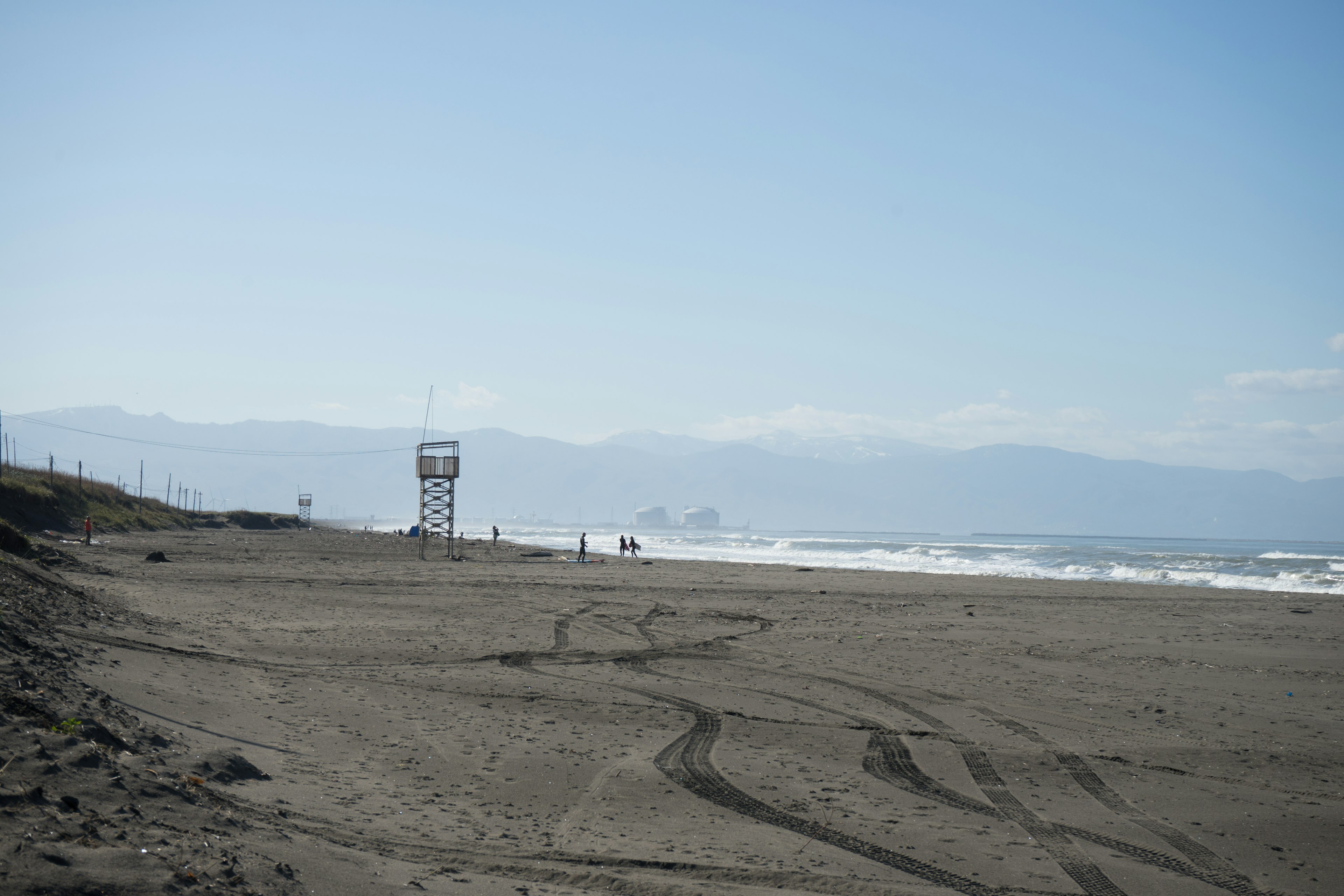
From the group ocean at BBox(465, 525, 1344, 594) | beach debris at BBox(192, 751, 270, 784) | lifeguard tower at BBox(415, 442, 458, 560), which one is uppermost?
lifeguard tower at BBox(415, 442, 458, 560)

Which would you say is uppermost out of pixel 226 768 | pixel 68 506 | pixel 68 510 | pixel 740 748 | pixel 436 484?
pixel 436 484

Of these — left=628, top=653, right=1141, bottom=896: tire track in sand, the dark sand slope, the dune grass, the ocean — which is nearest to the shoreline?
the ocean

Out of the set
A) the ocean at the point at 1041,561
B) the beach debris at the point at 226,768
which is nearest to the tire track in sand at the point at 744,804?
the beach debris at the point at 226,768

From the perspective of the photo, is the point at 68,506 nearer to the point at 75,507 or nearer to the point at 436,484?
the point at 75,507

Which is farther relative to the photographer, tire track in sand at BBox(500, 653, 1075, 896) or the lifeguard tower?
the lifeguard tower

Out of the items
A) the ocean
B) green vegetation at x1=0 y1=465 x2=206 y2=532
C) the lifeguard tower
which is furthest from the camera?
the lifeguard tower

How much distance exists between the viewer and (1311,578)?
30.6 meters

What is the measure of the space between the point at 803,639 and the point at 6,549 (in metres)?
15.7

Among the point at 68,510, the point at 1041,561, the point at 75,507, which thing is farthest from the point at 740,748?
the point at 75,507

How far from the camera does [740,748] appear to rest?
7.10m

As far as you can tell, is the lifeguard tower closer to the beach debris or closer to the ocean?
the ocean

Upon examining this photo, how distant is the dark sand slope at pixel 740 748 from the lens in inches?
181

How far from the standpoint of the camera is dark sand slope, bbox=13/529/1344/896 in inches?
181

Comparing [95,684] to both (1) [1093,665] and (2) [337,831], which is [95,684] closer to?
(2) [337,831]
